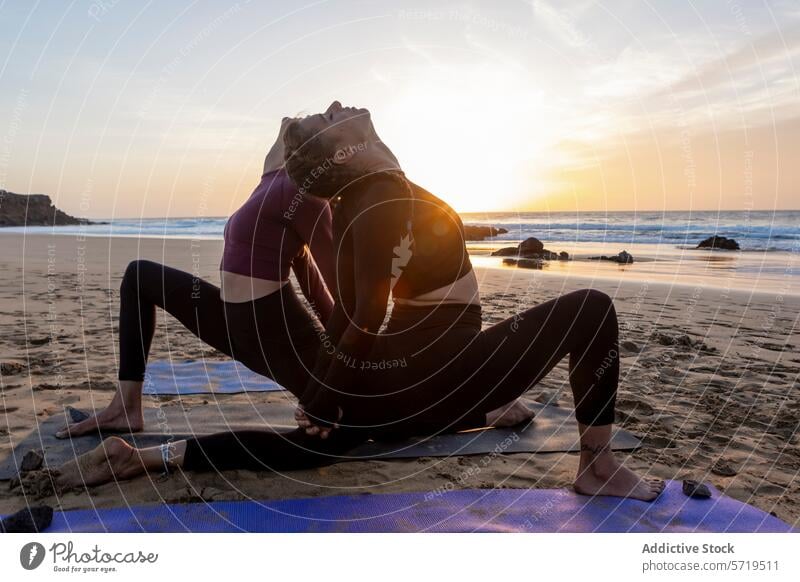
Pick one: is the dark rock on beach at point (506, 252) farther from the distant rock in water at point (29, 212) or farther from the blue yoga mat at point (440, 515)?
the distant rock in water at point (29, 212)

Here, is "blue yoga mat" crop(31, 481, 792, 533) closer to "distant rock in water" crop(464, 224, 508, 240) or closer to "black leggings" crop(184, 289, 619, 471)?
"black leggings" crop(184, 289, 619, 471)

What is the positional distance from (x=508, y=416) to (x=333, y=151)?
225 centimetres

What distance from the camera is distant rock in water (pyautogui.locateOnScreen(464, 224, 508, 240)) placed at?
2333cm

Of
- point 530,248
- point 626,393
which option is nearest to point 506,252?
point 530,248

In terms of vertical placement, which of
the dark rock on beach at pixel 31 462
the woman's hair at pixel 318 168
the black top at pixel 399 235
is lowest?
the dark rock on beach at pixel 31 462

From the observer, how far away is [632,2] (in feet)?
15.2

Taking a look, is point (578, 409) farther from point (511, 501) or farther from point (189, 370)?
point (189, 370)

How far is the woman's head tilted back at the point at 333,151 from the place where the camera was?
2.72 metres

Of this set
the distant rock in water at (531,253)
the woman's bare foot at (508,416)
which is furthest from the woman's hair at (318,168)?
the distant rock in water at (531,253)

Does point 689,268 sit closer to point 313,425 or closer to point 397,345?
point 397,345

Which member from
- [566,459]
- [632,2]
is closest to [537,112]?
[632,2]

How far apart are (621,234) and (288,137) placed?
22.6 meters

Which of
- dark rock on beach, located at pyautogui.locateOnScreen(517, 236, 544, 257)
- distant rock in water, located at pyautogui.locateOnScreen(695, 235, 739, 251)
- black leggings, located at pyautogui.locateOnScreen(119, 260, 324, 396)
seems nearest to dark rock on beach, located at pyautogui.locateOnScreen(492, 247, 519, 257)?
dark rock on beach, located at pyautogui.locateOnScreen(517, 236, 544, 257)

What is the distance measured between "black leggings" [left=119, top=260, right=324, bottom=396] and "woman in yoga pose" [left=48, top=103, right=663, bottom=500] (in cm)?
37
